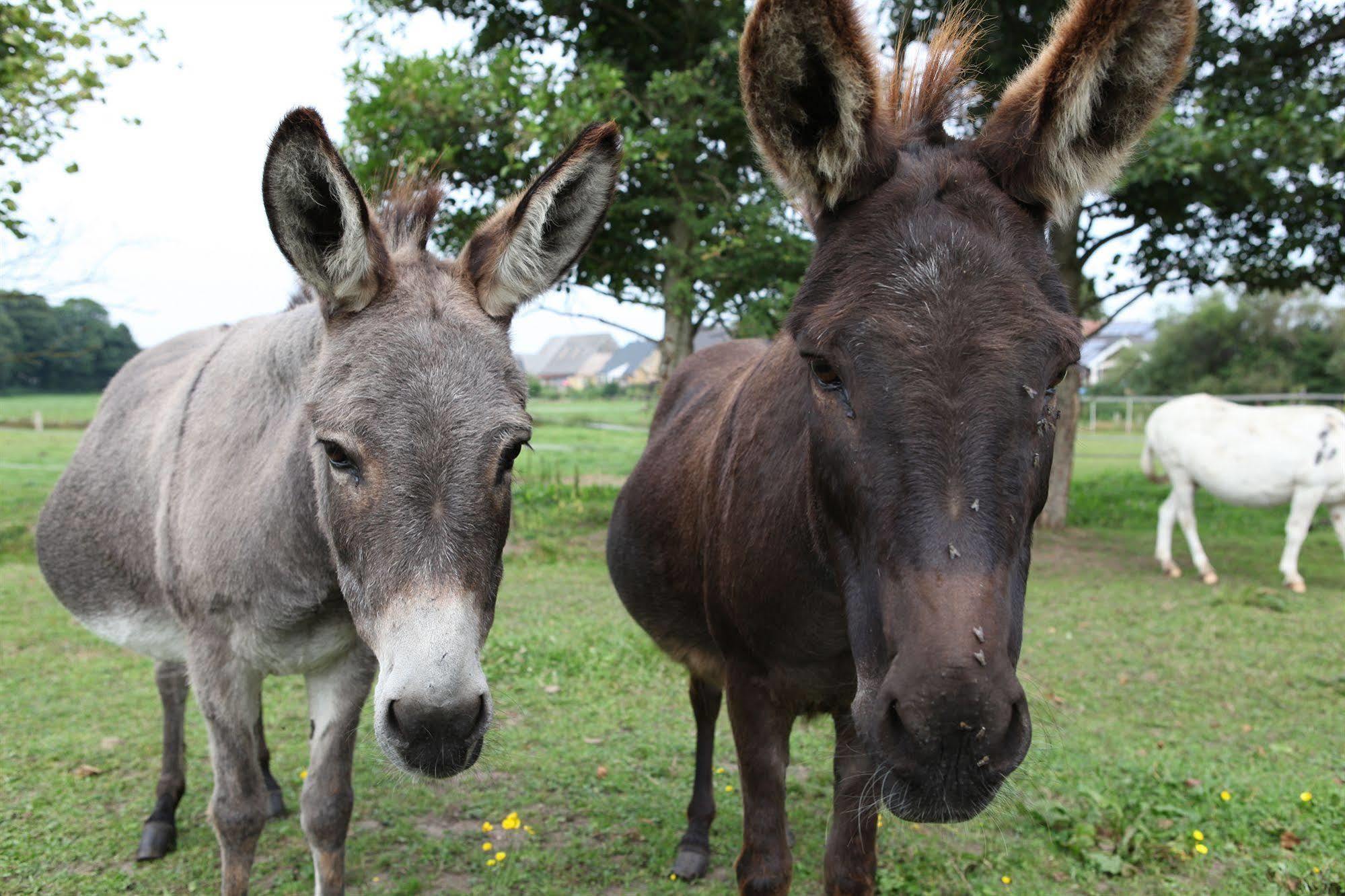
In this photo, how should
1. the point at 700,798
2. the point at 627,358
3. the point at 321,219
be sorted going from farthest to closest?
the point at 627,358 → the point at 700,798 → the point at 321,219

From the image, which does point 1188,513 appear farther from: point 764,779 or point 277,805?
point 277,805

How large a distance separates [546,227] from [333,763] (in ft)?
6.84

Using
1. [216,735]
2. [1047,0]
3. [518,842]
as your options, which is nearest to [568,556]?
[518,842]

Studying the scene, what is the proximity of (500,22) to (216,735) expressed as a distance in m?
11.4

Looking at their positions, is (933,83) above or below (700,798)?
above

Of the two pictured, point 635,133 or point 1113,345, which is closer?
point 635,133

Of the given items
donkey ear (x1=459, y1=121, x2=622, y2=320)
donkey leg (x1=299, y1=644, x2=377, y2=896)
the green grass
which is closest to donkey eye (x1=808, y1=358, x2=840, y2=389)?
donkey ear (x1=459, y1=121, x2=622, y2=320)

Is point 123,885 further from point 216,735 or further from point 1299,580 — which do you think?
point 1299,580

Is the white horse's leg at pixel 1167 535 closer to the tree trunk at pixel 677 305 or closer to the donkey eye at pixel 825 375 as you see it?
the tree trunk at pixel 677 305

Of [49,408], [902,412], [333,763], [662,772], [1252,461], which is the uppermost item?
[902,412]

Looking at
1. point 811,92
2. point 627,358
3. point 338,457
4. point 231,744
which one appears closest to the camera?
point 811,92

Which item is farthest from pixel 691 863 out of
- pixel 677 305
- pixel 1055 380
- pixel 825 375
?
pixel 677 305

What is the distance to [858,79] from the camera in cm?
195

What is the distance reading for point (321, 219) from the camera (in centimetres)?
253
